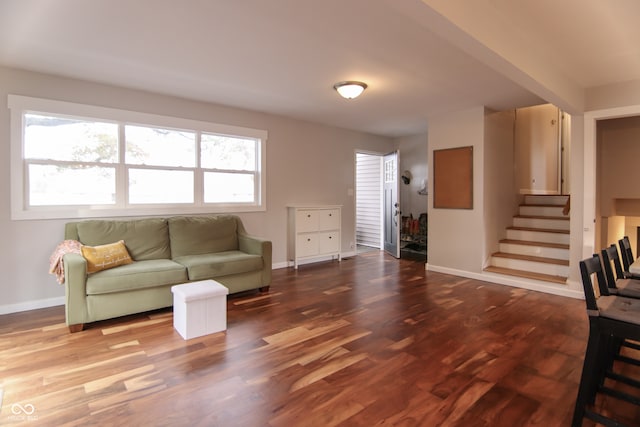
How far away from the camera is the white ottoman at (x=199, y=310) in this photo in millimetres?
2812

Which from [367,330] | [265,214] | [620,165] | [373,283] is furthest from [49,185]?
[620,165]

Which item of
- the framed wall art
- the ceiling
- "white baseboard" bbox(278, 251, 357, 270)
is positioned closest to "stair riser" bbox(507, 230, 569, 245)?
the framed wall art

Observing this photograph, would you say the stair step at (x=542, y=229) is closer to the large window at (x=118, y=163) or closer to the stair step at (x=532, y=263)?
the stair step at (x=532, y=263)

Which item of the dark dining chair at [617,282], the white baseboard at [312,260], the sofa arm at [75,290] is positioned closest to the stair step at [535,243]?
the dark dining chair at [617,282]

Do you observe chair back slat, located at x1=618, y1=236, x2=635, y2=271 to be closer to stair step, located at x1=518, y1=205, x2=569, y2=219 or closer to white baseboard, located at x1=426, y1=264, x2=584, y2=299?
white baseboard, located at x1=426, y1=264, x2=584, y2=299

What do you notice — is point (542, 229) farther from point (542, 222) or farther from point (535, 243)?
point (535, 243)

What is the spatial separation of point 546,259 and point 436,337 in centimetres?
285

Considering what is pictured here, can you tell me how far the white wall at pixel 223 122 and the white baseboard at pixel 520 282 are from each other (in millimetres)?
2136

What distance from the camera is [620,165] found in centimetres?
436

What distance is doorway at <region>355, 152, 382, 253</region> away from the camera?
24.4ft

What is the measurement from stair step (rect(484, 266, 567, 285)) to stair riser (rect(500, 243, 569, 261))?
0.39m

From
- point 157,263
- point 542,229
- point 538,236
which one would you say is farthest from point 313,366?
point 542,229

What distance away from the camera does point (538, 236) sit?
16.6 feet

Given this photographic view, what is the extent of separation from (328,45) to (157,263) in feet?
8.83
